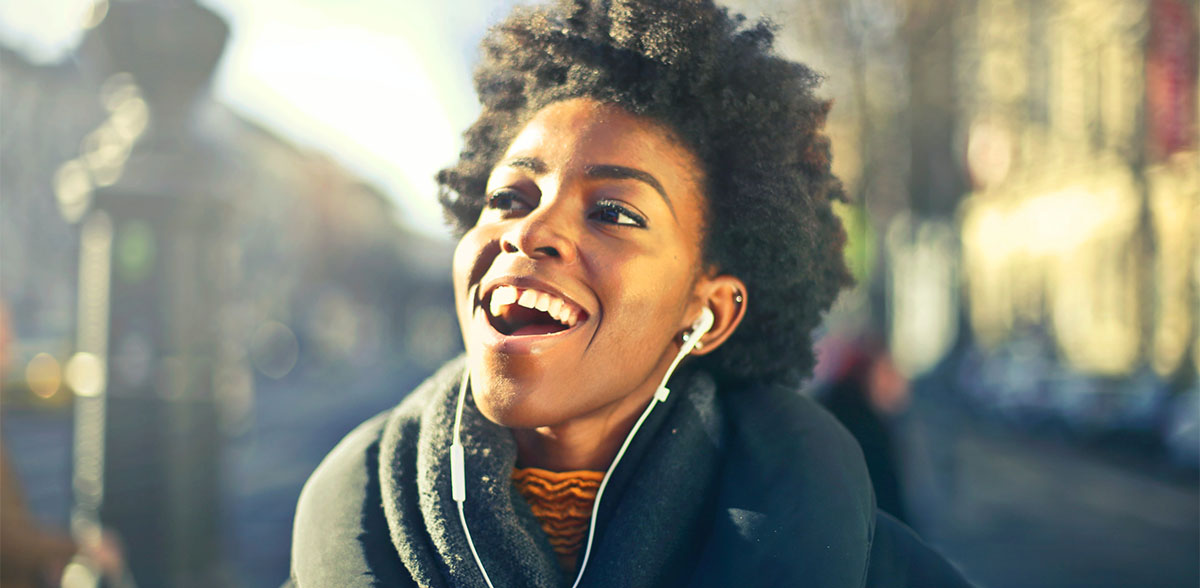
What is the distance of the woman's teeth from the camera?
5.29ft

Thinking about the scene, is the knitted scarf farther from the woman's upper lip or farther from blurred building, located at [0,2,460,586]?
blurred building, located at [0,2,460,586]

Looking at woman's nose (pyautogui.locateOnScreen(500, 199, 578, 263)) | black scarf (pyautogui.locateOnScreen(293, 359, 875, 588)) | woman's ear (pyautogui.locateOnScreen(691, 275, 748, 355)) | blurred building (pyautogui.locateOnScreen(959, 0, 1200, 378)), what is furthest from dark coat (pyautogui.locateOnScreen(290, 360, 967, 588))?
blurred building (pyautogui.locateOnScreen(959, 0, 1200, 378))

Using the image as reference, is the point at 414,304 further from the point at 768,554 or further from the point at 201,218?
the point at 768,554

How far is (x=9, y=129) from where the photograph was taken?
2761 cm

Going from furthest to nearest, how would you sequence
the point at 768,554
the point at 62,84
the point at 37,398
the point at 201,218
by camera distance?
the point at 62,84
the point at 37,398
the point at 201,218
the point at 768,554

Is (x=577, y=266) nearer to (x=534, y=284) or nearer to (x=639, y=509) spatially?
(x=534, y=284)

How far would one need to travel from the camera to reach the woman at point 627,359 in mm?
1590

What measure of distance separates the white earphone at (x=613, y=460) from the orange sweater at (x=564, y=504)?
0.03 m

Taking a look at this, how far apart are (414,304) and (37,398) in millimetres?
32198

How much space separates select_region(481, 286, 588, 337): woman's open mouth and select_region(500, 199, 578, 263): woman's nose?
0.25 feet

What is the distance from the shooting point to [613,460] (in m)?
1.81

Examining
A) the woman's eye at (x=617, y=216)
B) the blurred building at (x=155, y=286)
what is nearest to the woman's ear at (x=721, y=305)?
the woman's eye at (x=617, y=216)

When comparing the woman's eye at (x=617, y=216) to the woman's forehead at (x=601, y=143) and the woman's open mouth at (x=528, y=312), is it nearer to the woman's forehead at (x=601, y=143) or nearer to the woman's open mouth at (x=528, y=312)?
the woman's forehead at (x=601, y=143)

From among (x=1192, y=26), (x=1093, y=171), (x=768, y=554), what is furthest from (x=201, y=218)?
(x=1093, y=171)
